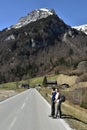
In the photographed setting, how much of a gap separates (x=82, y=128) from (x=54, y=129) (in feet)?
5.27

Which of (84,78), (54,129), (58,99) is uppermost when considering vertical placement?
(84,78)

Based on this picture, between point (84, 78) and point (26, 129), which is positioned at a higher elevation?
point (84, 78)

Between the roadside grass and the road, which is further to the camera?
the roadside grass

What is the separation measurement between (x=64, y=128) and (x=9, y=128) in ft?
8.96

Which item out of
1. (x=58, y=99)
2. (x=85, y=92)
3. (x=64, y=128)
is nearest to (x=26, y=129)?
(x=64, y=128)

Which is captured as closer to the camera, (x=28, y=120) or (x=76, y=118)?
(x=28, y=120)

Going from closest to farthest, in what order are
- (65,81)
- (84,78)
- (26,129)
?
(26,129) → (84,78) → (65,81)

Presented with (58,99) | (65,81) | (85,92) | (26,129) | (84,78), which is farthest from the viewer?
(65,81)

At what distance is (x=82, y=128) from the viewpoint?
693 inches

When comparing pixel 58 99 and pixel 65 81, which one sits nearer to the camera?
pixel 58 99

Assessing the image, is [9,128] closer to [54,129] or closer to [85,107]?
[54,129]

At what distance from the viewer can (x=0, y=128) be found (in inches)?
665

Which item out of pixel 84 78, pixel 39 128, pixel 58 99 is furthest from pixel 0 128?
pixel 84 78

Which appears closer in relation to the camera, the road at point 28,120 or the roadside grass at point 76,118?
the road at point 28,120
